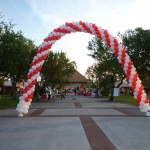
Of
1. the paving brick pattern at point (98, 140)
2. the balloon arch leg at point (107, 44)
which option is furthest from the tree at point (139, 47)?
the paving brick pattern at point (98, 140)

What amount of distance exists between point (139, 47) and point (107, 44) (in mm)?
24014

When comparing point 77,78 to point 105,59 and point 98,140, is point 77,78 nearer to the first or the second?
point 105,59

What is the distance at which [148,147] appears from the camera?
412 inches

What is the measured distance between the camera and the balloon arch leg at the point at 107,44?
21031 mm

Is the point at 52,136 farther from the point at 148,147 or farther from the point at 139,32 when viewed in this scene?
the point at 139,32

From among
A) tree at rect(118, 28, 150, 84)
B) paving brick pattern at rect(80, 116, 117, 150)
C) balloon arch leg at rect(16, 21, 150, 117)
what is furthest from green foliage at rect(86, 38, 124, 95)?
paving brick pattern at rect(80, 116, 117, 150)

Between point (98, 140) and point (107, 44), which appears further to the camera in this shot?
point (107, 44)

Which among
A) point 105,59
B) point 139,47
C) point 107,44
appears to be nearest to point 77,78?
point 105,59

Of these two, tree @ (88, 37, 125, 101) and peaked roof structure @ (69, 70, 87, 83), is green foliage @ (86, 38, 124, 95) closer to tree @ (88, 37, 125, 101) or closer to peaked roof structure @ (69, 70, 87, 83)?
tree @ (88, 37, 125, 101)

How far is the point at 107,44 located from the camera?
21.4m

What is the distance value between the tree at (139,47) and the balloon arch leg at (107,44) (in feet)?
76.2

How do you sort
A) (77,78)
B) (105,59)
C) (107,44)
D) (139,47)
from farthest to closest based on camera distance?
1. (77,78)
2. (105,59)
3. (139,47)
4. (107,44)

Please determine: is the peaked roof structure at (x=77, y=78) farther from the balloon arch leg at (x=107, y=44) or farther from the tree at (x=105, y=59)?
the balloon arch leg at (x=107, y=44)

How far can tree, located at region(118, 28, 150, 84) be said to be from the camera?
145 ft
